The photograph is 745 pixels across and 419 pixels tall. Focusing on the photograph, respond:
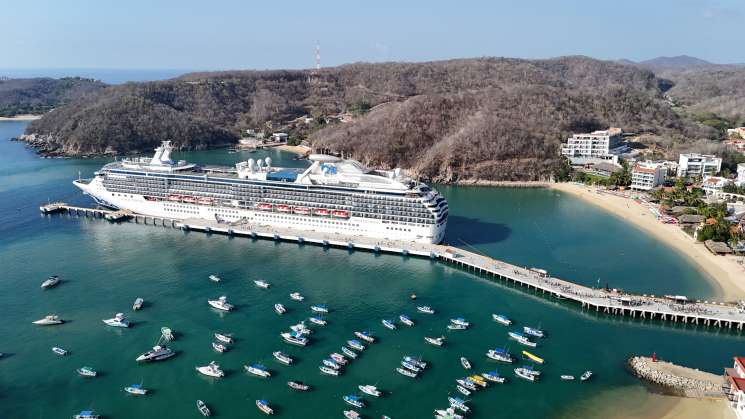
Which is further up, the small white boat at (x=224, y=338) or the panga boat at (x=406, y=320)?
the panga boat at (x=406, y=320)

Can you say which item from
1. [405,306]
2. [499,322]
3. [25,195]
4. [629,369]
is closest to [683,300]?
[629,369]

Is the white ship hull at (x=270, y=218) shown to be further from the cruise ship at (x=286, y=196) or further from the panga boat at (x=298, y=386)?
the panga boat at (x=298, y=386)

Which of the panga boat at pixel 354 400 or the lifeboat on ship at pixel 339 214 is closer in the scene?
the panga boat at pixel 354 400

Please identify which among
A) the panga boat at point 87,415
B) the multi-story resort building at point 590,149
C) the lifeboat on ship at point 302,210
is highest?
the multi-story resort building at point 590,149

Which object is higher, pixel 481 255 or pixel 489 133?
pixel 489 133

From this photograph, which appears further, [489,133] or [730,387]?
[489,133]

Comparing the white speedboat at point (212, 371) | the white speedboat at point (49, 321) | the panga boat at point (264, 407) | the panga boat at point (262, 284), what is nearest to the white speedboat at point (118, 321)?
the white speedboat at point (49, 321)

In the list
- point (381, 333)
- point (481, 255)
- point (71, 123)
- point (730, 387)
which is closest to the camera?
point (730, 387)

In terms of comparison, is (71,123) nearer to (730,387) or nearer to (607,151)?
(607,151)
